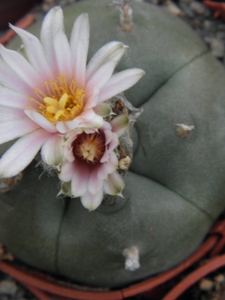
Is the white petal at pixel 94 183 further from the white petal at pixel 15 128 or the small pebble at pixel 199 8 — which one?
the small pebble at pixel 199 8

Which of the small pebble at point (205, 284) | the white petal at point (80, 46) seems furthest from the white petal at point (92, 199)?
the small pebble at point (205, 284)

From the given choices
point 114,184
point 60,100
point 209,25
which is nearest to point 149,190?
point 114,184

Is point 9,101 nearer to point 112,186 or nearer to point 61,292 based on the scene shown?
point 112,186

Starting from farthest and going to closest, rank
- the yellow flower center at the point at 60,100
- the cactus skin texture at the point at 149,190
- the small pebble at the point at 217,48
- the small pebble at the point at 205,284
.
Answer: the small pebble at the point at 217,48
the small pebble at the point at 205,284
the cactus skin texture at the point at 149,190
the yellow flower center at the point at 60,100

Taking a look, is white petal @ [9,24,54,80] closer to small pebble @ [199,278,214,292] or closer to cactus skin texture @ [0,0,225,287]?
cactus skin texture @ [0,0,225,287]

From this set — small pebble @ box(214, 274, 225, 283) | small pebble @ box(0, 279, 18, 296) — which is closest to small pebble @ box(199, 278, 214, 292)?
small pebble @ box(214, 274, 225, 283)

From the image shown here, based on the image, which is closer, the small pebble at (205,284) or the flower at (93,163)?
the flower at (93,163)

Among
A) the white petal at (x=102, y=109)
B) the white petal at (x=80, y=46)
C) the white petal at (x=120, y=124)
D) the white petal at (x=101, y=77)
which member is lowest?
the white petal at (x=120, y=124)

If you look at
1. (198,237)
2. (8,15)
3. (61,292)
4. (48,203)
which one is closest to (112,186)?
(48,203)
